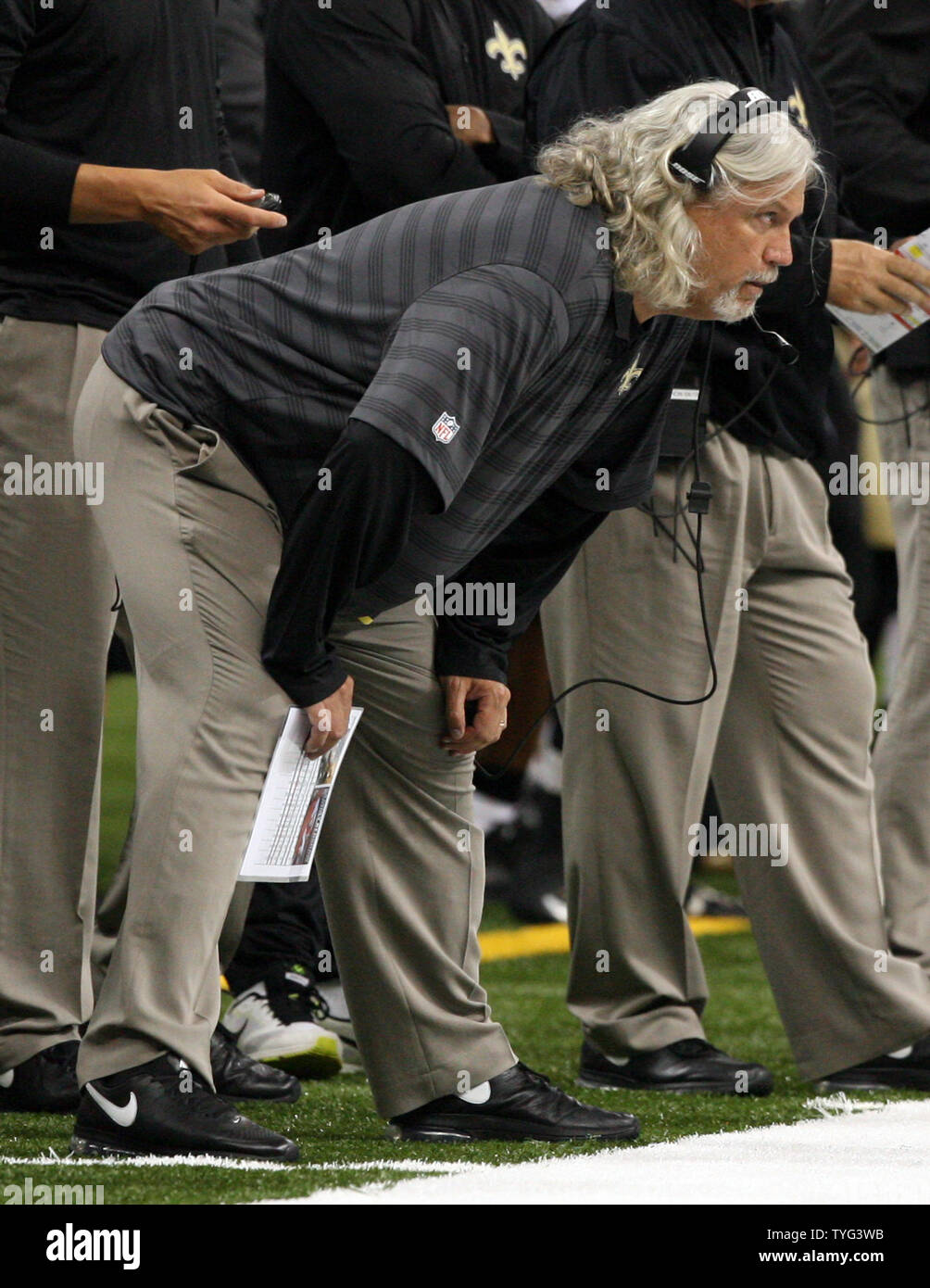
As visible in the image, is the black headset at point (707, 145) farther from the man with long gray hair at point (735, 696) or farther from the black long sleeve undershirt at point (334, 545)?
the man with long gray hair at point (735, 696)

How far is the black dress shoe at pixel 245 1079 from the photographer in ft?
11.5

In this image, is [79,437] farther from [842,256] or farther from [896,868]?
[896,868]

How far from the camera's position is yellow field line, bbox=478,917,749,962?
19.9 feet

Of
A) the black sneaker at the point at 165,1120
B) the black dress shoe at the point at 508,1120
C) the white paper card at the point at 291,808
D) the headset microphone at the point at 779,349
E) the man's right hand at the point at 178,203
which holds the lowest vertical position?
the black dress shoe at the point at 508,1120

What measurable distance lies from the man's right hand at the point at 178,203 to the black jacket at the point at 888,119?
5.35 ft

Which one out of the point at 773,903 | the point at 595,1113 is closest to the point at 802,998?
the point at 773,903

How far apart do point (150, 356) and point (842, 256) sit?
1482 millimetres

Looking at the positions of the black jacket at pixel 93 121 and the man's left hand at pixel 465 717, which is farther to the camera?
the black jacket at pixel 93 121

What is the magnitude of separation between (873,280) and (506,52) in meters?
0.96

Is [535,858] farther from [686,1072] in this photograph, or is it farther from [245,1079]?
[245,1079]

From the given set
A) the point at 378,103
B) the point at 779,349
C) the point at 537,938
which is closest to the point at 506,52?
the point at 378,103

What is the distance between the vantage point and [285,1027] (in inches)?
153

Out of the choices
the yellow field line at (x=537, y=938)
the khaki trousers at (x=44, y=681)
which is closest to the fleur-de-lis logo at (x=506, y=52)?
the khaki trousers at (x=44, y=681)

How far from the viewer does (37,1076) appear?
328cm
